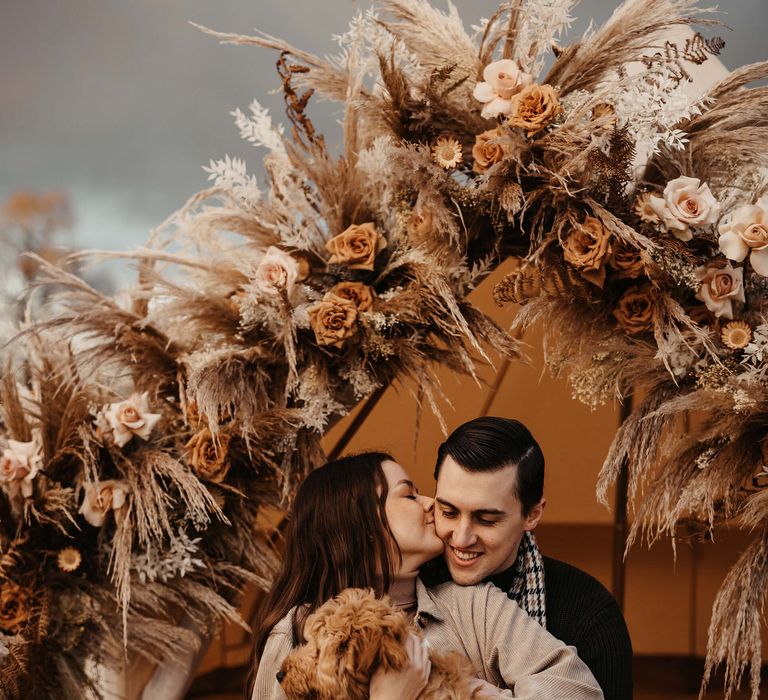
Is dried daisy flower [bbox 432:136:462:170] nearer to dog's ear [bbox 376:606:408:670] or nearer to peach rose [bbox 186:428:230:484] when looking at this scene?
peach rose [bbox 186:428:230:484]

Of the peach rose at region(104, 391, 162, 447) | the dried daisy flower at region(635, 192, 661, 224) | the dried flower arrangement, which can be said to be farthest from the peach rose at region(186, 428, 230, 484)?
the dried daisy flower at region(635, 192, 661, 224)

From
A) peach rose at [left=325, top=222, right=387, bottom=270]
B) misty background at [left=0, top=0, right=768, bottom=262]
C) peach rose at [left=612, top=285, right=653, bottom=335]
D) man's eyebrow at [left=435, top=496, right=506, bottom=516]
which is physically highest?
misty background at [left=0, top=0, right=768, bottom=262]

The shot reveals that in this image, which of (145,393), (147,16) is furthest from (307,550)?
(147,16)

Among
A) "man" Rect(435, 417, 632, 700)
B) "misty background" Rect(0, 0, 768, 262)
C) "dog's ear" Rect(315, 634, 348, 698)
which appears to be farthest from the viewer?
"misty background" Rect(0, 0, 768, 262)

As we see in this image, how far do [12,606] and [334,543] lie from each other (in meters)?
0.85

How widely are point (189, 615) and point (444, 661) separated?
884 mm

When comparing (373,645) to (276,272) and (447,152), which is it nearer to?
(276,272)

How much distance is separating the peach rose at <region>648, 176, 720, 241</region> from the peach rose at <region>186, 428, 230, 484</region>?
3.51 feet

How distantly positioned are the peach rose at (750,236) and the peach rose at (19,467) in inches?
62.3

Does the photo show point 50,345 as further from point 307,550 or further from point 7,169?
point 7,169

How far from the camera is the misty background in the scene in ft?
20.0

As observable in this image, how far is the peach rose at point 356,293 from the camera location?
2.03 metres

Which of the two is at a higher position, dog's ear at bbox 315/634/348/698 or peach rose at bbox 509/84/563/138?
peach rose at bbox 509/84/563/138

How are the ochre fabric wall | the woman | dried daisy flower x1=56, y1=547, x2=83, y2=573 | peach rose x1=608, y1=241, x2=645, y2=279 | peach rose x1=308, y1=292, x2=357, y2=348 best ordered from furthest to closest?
the ochre fabric wall < dried daisy flower x1=56, y1=547, x2=83, y2=573 < peach rose x1=308, y1=292, x2=357, y2=348 < peach rose x1=608, y1=241, x2=645, y2=279 < the woman
